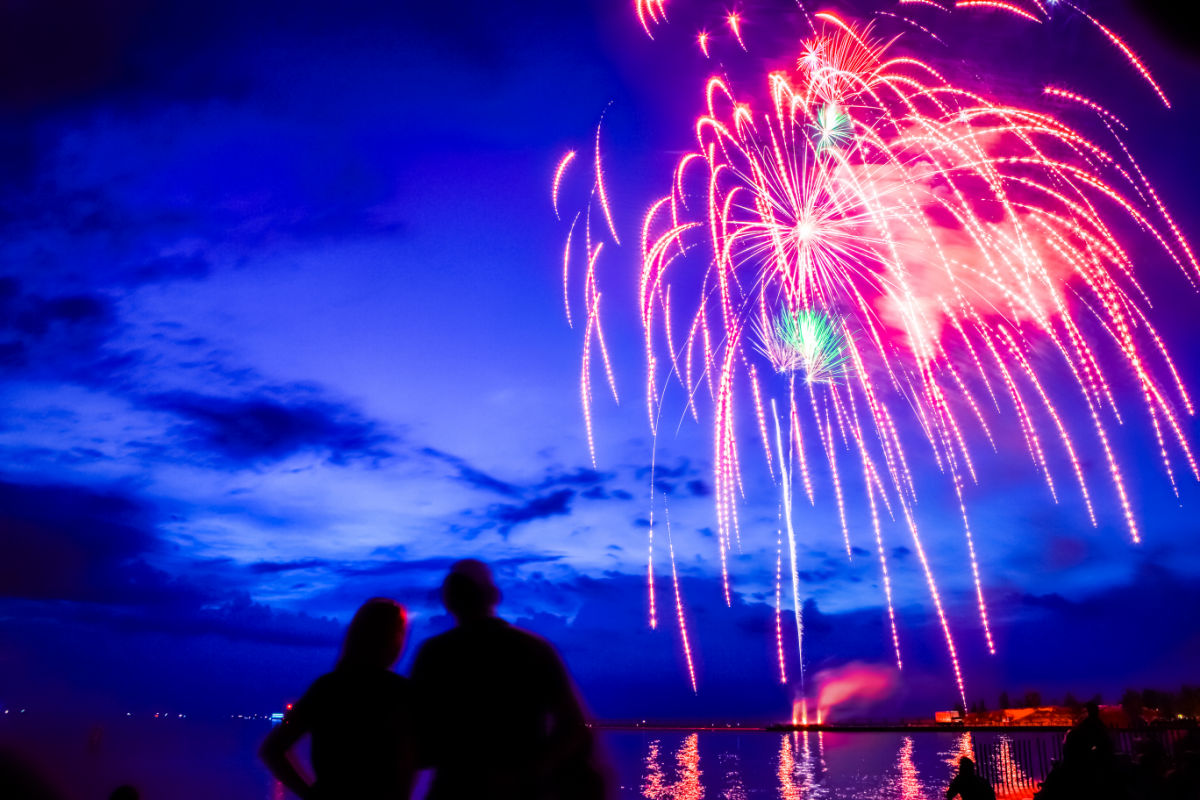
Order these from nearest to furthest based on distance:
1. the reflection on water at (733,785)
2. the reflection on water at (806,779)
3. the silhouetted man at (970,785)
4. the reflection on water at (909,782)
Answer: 1. the silhouetted man at (970,785)
2. the reflection on water at (909,782)
3. the reflection on water at (806,779)
4. the reflection on water at (733,785)

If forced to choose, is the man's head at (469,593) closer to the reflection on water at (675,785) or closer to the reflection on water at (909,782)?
the reflection on water at (909,782)

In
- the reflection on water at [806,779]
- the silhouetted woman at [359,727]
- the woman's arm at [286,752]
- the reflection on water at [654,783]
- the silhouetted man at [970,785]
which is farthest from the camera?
the reflection on water at [654,783]

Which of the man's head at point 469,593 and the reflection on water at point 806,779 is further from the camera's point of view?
the reflection on water at point 806,779

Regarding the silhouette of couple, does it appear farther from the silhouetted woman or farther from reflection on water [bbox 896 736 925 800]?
reflection on water [bbox 896 736 925 800]

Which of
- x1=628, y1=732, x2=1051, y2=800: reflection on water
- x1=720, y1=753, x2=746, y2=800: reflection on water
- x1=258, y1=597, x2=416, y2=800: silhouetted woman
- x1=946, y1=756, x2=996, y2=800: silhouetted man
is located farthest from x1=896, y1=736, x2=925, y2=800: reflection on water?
x1=258, y1=597, x2=416, y2=800: silhouetted woman

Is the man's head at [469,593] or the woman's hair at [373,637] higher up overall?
the man's head at [469,593]

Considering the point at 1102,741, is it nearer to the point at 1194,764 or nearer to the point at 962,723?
the point at 1194,764

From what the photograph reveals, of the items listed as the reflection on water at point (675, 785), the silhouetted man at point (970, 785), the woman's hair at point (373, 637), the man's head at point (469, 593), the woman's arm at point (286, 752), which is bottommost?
the reflection on water at point (675, 785)

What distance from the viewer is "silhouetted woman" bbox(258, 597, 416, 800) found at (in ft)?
9.48

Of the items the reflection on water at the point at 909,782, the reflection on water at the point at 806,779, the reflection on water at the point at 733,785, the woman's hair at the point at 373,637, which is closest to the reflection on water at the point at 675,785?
the reflection on water at the point at 806,779

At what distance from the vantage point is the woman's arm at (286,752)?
3.02 metres

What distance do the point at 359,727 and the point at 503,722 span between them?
0.53 meters

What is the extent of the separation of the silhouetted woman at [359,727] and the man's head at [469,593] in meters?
0.30

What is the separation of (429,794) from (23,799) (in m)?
1.67
